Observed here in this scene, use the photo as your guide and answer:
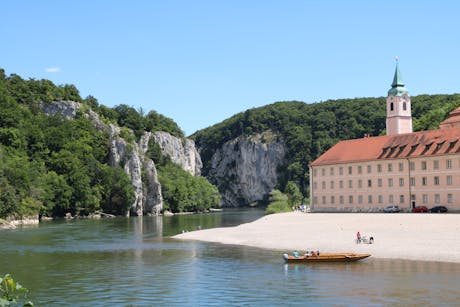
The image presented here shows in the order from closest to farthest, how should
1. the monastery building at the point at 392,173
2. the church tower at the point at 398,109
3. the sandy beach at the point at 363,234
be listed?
the sandy beach at the point at 363,234
the monastery building at the point at 392,173
the church tower at the point at 398,109

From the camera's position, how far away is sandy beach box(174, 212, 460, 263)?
44.2 m

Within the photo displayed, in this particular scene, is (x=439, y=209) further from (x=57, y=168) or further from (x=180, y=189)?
(x=180, y=189)

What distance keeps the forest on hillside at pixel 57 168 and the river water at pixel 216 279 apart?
5394 cm

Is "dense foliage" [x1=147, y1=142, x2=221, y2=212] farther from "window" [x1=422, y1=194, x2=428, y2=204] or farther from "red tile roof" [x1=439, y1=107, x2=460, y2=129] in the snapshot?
"window" [x1=422, y1=194, x2=428, y2=204]

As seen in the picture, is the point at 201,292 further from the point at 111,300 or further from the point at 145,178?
the point at 145,178

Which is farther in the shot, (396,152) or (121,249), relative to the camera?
(396,152)

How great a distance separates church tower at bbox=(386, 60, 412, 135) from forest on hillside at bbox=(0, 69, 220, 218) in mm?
60454

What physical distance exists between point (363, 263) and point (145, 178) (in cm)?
12347

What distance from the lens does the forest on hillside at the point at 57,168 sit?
10412cm

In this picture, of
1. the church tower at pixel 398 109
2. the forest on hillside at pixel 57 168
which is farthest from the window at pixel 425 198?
the forest on hillside at pixel 57 168

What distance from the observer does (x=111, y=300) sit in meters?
28.4

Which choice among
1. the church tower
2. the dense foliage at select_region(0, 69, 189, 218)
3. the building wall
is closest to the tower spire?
the church tower

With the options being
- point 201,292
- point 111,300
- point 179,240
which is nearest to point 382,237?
point 179,240

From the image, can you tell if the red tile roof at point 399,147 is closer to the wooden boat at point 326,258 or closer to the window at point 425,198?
the window at point 425,198
